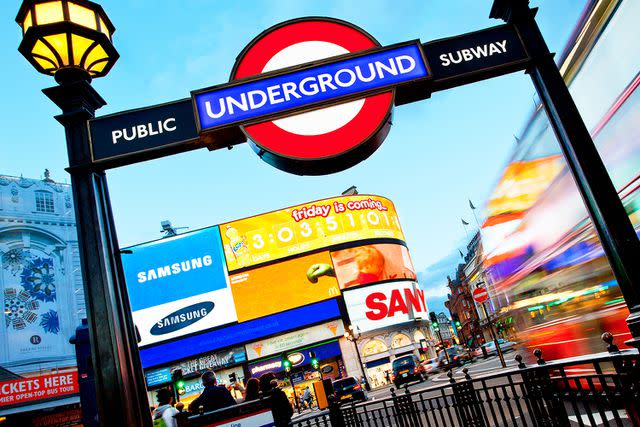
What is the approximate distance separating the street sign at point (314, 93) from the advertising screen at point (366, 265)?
3405 cm

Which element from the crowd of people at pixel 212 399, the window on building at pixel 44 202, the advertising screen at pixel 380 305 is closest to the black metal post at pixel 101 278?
the crowd of people at pixel 212 399

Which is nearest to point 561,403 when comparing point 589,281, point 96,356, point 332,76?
point 589,281

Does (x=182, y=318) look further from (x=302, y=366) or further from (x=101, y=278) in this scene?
(x=101, y=278)

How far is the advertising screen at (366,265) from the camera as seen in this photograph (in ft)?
122

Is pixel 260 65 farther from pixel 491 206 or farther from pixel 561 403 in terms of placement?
pixel 491 206

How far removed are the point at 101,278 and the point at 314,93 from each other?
6.28ft

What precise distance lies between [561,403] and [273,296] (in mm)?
32667

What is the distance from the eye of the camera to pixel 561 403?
4.57 m

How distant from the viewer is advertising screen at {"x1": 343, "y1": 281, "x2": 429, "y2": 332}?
36.1 meters

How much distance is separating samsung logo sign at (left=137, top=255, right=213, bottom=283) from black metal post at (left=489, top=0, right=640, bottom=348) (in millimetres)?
35883

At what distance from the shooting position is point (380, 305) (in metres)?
37.0

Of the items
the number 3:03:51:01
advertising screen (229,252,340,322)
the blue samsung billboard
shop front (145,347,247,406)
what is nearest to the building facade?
shop front (145,347,247,406)

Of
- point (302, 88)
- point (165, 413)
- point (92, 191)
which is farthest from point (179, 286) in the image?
point (302, 88)

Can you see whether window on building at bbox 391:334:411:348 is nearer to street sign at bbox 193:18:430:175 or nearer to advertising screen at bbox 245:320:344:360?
advertising screen at bbox 245:320:344:360
